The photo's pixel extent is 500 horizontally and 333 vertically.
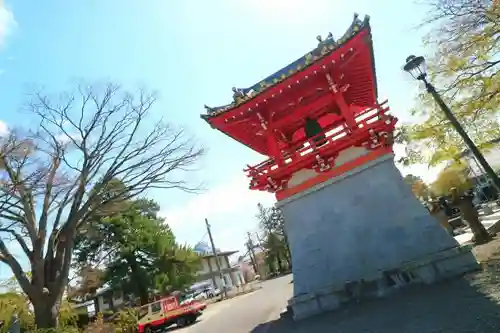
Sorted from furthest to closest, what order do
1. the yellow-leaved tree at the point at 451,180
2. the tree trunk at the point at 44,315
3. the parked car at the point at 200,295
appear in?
the parked car at the point at 200,295
the yellow-leaved tree at the point at 451,180
the tree trunk at the point at 44,315

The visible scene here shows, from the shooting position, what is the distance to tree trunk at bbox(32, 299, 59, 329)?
34.5ft

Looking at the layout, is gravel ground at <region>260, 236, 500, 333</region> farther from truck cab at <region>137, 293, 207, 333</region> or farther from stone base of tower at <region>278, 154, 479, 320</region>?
truck cab at <region>137, 293, 207, 333</region>

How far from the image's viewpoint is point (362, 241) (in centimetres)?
900

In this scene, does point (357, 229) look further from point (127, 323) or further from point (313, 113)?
point (127, 323)

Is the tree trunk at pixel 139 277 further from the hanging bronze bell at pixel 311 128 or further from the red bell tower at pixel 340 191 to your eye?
the hanging bronze bell at pixel 311 128

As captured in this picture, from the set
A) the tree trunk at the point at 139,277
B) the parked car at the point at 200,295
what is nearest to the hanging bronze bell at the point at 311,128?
the tree trunk at the point at 139,277

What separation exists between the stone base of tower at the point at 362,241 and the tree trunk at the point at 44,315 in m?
8.04

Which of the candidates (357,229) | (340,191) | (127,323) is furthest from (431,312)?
(127,323)

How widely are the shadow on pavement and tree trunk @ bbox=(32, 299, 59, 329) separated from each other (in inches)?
303

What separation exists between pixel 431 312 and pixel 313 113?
689 cm

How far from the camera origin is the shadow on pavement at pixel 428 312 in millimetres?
4730

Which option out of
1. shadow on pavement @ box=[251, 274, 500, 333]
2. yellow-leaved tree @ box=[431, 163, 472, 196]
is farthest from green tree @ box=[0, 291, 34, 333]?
yellow-leaved tree @ box=[431, 163, 472, 196]

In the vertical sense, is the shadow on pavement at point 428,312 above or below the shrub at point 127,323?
below

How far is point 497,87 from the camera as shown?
10414 millimetres
